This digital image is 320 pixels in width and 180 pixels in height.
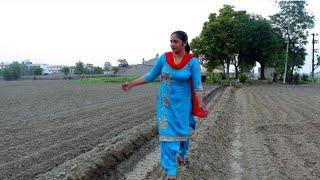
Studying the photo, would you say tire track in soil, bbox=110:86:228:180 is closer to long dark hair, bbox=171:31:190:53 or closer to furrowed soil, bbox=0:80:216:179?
furrowed soil, bbox=0:80:216:179

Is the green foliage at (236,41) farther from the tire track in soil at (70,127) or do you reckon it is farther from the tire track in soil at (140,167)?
the tire track in soil at (140,167)

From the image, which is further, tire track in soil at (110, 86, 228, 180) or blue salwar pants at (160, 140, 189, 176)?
tire track in soil at (110, 86, 228, 180)

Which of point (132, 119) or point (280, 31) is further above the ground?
point (280, 31)

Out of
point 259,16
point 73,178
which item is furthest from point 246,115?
point 259,16

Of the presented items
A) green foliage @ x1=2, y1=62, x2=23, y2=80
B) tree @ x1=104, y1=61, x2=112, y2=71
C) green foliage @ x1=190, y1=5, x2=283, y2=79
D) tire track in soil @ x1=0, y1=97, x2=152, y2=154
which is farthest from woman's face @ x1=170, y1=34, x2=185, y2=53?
tree @ x1=104, y1=61, x2=112, y2=71

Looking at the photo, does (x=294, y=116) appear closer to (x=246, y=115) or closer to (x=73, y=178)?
(x=246, y=115)

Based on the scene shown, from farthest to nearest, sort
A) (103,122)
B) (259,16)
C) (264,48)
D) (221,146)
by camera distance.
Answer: (259,16)
(264,48)
(103,122)
(221,146)

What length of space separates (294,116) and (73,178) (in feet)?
34.8

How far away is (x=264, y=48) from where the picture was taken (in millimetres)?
54031

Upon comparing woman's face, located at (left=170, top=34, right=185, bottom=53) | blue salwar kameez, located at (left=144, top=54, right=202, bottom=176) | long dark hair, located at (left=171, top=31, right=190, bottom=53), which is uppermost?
long dark hair, located at (left=171, top=31, right=190, bottom=53)

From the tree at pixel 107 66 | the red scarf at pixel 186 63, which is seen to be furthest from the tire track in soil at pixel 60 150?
the tree at pixel 107 66

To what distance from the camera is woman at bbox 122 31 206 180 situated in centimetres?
574

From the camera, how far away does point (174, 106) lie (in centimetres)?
578

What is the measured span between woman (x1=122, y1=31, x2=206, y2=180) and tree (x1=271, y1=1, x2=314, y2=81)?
57.4 meters
